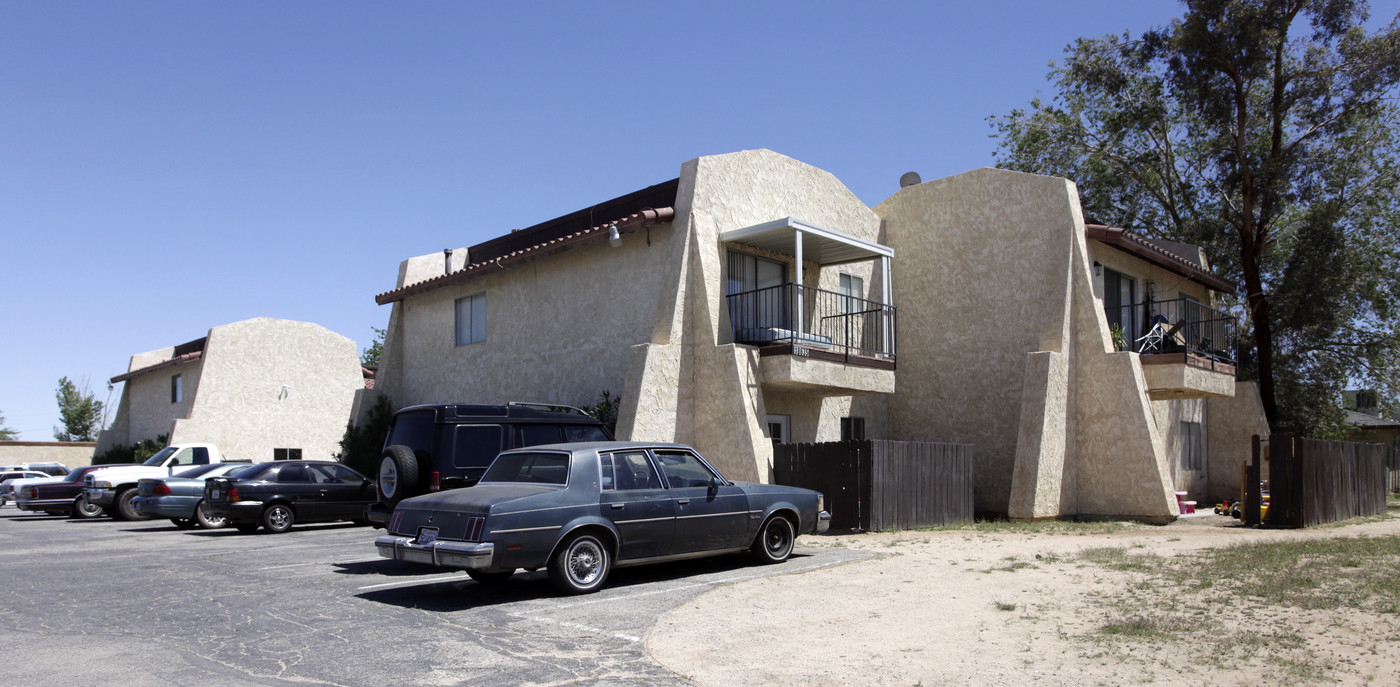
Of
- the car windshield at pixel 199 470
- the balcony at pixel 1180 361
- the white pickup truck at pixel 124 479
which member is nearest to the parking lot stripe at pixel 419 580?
the car windshield at pixel 199 470

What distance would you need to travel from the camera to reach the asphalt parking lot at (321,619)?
6.14 metres

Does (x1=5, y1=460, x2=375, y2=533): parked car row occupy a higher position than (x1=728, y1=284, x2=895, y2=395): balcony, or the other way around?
(x1=728, y1=284, x2=895, y2=395): balcony

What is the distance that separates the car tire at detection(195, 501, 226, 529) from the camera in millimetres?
17000

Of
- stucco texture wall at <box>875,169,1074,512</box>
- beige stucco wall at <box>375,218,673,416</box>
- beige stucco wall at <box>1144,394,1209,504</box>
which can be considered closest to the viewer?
beige stucco wall at <box>375,218,673,416</box>

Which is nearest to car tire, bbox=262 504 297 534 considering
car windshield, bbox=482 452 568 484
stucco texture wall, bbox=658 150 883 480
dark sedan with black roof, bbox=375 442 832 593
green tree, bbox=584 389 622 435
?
green tree, bbox=584 389 622 435

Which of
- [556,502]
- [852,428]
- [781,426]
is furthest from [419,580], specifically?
[852,428]

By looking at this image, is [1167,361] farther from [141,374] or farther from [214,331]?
[141,374]

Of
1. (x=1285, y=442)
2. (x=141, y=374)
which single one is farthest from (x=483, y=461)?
(x=141, y=374)

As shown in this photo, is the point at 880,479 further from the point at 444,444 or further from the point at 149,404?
the point at 149,404

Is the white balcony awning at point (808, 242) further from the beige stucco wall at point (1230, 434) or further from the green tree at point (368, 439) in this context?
the beige stucco wall at point (1230, 434)

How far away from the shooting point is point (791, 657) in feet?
21.7

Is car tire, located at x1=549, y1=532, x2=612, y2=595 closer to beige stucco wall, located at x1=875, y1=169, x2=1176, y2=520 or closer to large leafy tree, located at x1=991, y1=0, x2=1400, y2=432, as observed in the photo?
beige stucco wall, located at x1=875, y1=169, x2=1176, y2=520

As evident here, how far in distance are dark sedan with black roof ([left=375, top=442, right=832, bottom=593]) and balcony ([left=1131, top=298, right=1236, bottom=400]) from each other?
37.1ft

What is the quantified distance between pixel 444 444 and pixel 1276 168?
22362 mm
